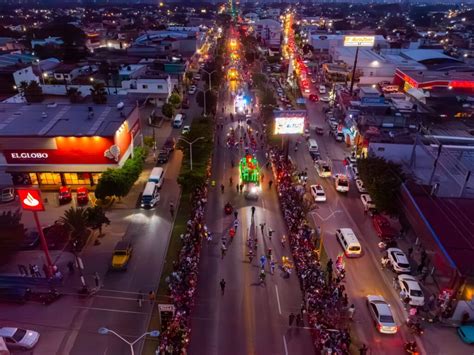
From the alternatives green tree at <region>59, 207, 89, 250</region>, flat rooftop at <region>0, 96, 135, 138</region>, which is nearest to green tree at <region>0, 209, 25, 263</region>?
green tree at <region>59, 207, 89, 250</region>

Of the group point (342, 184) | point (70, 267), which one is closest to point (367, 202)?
point (342, 184)

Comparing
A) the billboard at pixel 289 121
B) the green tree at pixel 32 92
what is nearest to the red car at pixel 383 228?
the billboard at pixel 289 121

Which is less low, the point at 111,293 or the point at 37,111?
the point at 37,111

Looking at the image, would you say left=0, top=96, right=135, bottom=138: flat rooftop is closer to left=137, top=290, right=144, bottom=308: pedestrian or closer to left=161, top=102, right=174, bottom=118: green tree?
left=161, top=102, right=174, bottom=118: green tree

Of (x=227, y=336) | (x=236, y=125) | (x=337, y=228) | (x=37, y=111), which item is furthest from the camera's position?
(x=236, y=125)

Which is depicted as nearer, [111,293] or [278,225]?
[111,293]

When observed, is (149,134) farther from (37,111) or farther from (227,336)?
(227,336)

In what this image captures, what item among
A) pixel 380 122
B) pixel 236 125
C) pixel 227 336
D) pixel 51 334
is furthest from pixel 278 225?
pixel 236 125

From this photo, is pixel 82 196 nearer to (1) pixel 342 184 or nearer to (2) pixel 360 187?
(1) pixel 342 184
